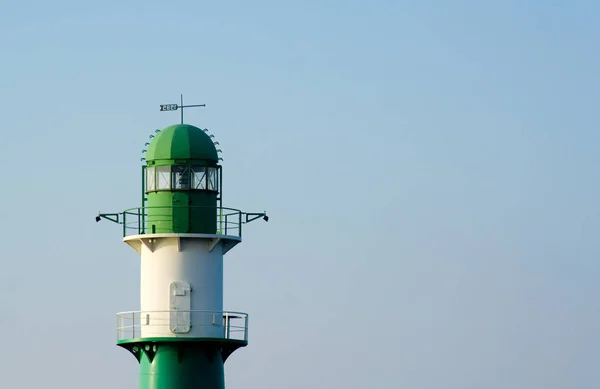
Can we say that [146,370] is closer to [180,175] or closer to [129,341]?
[129,341]

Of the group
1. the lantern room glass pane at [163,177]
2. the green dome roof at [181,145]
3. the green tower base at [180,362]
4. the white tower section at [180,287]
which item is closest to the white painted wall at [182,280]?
the white tower section at [180,287]

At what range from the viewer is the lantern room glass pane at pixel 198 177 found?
87.9 m

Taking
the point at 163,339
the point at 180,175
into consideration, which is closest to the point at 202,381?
the point at 163,339

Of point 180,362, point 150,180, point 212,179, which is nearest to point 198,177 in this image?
point 212,179

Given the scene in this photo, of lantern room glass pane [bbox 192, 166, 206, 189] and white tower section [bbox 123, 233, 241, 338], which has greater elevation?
lantern room glass pane [bbox 192, 166, 206, 189]

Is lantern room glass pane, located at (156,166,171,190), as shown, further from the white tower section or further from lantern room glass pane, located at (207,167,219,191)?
the white tower section

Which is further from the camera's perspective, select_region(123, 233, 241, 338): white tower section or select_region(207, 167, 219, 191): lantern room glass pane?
select_region(207, 167, 219, 191): lantern room glass pane

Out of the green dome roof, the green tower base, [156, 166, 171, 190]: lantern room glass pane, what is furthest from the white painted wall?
the green dome roof

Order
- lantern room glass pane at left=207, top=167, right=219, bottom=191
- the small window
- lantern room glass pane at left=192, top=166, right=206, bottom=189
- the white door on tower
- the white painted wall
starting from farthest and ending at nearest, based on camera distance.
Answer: lantern room glass pane at left=207, top=167, right=219, bottom=191 < the small window < lantern room glass pane at left=192, top=166, right=206, bottom=189 < the white painted wall < the white door on tower

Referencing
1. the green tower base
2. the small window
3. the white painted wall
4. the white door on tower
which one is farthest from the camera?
the small window

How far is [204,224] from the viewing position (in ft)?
288

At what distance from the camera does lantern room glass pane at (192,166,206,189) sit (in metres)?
87.9

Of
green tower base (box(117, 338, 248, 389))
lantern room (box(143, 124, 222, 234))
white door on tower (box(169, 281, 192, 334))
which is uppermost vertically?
lantern room (box(143, 124, 222, 234))

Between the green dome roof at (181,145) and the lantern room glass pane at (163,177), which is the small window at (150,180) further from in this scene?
the green dome roof at (181,145)
